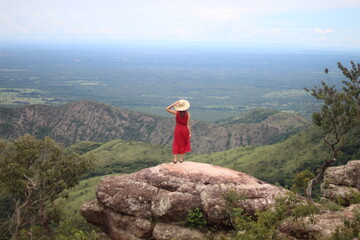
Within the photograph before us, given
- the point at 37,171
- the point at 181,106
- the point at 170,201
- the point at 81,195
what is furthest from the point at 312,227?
the point at 81,195

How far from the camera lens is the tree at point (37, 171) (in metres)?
29.6

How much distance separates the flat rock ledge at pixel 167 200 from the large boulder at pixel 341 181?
282 inches

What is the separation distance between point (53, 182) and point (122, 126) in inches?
4860

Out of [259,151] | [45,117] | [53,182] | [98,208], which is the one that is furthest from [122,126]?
[98,208]

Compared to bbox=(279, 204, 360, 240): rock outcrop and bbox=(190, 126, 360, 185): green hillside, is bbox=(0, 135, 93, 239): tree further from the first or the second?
bbox=(190, 126, 360, 185): green hillside

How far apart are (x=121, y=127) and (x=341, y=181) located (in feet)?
434

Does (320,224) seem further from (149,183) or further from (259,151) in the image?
(259,151)

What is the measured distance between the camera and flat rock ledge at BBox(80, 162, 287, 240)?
1959cm

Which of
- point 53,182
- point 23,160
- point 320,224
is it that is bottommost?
point 53,182

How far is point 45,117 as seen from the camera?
151 metres

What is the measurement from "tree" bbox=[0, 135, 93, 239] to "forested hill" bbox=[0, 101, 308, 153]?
331ft

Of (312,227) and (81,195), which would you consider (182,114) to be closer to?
(312,227)

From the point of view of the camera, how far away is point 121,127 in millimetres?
155250

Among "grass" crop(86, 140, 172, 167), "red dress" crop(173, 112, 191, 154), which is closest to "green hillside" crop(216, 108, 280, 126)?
"grass" crop(86, 140, 172, 167)
